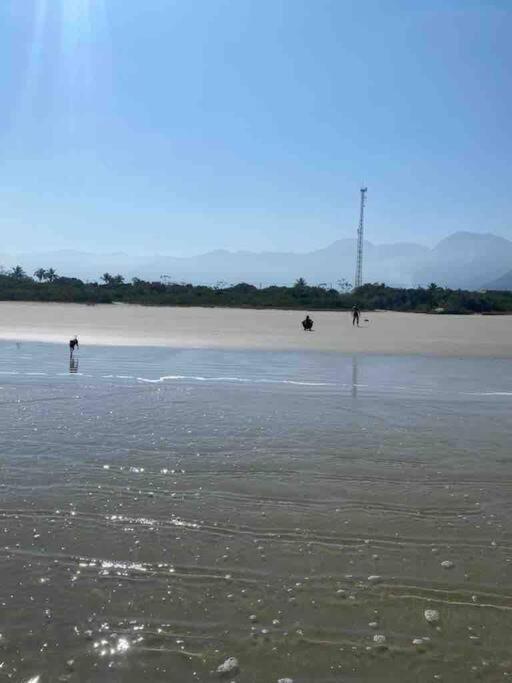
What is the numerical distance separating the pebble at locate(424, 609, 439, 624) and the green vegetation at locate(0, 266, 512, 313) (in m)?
71.7

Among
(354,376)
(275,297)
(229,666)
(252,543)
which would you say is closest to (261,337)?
(354,376)

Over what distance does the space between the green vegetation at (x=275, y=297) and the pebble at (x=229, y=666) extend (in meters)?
Answer: 72.5

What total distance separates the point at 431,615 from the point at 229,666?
5.72ft

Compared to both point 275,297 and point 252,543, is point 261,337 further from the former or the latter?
point 275,297

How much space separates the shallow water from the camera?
4.34m

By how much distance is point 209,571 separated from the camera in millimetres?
5465

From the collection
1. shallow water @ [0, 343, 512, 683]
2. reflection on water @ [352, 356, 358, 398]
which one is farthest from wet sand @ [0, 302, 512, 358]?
shallow water @ [0, 343, 512, 683]

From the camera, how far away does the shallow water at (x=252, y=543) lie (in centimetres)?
434

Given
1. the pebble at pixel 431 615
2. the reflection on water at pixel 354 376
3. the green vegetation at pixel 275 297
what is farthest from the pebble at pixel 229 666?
the green vegetation at pixel 275 297

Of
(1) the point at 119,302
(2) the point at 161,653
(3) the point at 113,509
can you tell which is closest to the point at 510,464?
(3) the point at 113,509

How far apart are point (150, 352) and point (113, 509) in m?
18.9

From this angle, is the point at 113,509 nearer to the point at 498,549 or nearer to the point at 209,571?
the point at 209,571

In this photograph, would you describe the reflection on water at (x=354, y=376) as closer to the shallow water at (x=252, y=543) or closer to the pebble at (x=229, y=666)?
the shallow water at (x=252, y=543)

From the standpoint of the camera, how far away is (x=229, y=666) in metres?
4.18
